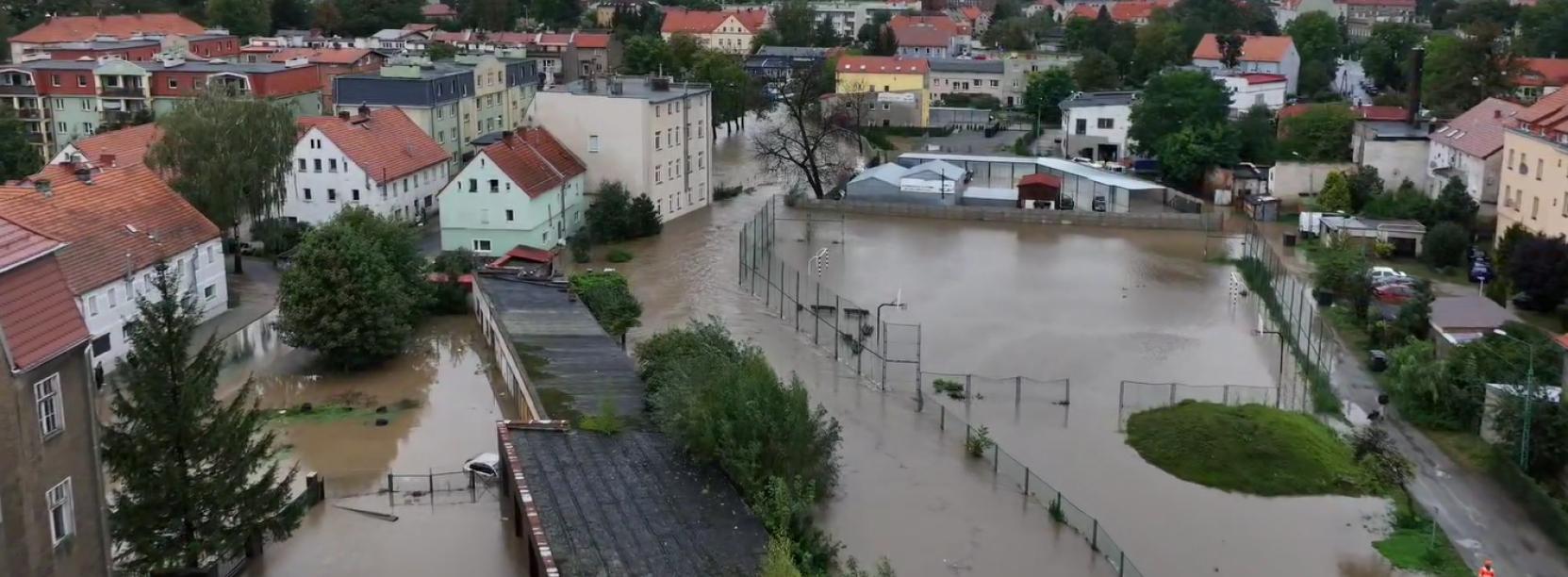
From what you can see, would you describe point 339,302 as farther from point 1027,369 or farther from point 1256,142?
point 1256,142

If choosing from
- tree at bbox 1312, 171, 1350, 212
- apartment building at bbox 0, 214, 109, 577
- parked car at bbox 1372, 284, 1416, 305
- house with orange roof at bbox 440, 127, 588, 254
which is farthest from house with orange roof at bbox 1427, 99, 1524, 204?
apartment building at bbox 0, 214, 109, 577

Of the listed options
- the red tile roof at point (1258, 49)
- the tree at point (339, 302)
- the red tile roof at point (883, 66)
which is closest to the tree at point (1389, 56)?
the red tile roof at point (1258, 49)

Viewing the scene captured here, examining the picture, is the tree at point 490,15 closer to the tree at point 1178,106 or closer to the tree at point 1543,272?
the tree at point 1178,106

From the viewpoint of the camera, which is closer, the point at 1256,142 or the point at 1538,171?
the point at 1538,171

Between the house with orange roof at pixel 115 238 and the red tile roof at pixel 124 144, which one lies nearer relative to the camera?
the house with orange roof at pixel 115 238

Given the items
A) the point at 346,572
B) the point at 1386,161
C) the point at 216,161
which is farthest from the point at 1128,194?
the point at 346,572

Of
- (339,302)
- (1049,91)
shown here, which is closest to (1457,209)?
(1049,91)
